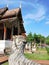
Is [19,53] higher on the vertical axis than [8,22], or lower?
lower

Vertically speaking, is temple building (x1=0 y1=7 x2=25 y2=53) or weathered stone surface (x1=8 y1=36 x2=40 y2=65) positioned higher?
temple building (x1=0 y1=7 x2=25 y2=53)

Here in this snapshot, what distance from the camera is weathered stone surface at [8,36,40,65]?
245 cm

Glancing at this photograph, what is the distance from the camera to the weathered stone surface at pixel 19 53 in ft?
8.04

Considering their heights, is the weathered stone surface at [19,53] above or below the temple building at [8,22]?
below

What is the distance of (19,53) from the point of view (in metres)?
2.54

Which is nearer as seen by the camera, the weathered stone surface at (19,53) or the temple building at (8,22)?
the weathered stone surface at (19,53)

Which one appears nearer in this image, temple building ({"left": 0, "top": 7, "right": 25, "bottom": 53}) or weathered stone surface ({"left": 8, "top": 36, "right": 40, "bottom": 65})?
weathered stone surface ({"left": 8, "top": 36, "right": 40, "bottom": 65})

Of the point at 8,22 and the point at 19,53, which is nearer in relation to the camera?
the point at 19,53

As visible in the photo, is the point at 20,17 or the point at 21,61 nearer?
the point at 21,61

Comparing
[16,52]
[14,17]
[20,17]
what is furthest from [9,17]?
[16,52]

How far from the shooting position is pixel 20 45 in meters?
2.55

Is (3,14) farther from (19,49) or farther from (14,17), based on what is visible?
(19,49)

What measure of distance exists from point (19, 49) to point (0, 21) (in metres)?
12.9

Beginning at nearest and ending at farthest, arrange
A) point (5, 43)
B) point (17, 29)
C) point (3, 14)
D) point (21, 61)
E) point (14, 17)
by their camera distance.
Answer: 1. point (21, 61)
2. point (5, 43)
3. point (14, 17)
4. point (3, 14)
5. point (17, 29)
